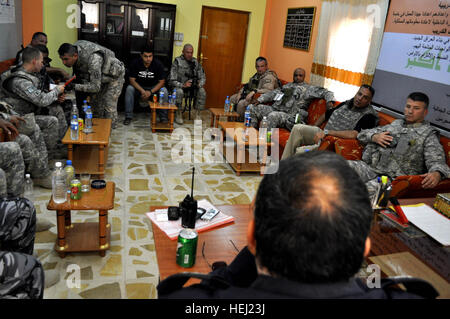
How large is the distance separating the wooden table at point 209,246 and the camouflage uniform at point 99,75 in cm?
331

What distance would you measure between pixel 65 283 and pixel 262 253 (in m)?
1.71

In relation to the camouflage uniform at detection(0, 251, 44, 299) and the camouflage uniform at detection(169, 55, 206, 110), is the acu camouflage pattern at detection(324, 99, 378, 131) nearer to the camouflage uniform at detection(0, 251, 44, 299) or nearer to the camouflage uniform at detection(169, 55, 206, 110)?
the camouflage uniform at detection(169, 55, 206, 110)

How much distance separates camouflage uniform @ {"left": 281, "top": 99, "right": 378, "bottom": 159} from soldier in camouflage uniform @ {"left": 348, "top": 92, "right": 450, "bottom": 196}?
525 millimetres

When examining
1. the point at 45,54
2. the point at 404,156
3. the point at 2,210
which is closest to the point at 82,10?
the point at 45,54

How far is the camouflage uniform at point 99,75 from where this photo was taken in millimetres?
4440

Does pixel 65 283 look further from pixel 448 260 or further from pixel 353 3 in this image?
pixel 353 3

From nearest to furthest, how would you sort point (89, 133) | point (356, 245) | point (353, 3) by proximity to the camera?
point (356, 245) < point (89, 133) < point (353, 3)

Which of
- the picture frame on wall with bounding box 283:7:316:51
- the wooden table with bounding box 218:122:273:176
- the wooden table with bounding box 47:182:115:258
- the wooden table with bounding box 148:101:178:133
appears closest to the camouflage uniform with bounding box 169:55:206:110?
the wooden table with bounding box 148:101:178:133

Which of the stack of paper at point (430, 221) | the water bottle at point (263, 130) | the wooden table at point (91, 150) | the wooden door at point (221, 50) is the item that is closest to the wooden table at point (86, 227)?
the wooden table at point (91, 150)

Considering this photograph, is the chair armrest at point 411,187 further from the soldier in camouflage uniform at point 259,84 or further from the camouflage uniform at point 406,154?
the soldier in camouflage uniform at point 259,84

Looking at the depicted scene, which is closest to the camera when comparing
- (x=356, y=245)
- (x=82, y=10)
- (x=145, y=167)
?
(x=356, y=245)

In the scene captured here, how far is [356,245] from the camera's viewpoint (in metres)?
0.71

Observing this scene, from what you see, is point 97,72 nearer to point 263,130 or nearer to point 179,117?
point 179,117

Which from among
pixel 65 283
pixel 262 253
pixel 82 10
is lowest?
pixel 65 283
